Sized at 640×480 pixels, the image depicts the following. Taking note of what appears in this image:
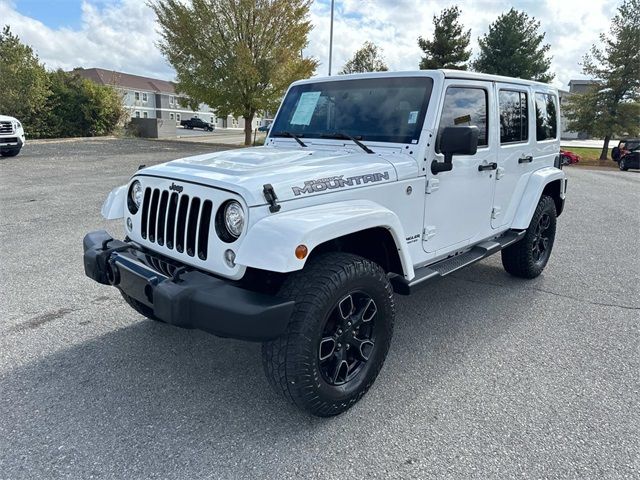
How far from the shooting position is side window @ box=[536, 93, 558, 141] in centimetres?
462

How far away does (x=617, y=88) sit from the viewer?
26906 millimetres

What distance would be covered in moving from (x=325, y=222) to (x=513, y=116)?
8.99ft

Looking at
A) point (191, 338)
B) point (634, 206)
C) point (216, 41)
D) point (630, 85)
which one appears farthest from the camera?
point (630, 85)

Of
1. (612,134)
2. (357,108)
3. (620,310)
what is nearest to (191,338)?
(357,108)

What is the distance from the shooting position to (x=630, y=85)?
87.9ft

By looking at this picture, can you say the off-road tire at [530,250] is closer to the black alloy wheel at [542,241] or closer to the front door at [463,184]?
the black alloy wheel at [542,241]

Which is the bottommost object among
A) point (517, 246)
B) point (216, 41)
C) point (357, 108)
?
point (517, 246)

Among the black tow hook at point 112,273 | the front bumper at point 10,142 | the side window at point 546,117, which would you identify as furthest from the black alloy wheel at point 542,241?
the front bumper at point 10,142

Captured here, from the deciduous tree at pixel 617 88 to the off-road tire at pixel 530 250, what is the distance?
26274 millimetres

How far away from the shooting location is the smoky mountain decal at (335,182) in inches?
99.7

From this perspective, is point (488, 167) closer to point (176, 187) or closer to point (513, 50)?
point (176, 187)

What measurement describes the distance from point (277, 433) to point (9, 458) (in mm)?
1263

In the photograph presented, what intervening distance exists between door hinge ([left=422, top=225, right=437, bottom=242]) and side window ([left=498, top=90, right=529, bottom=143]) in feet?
4.09

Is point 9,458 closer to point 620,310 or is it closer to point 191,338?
point 191,338
